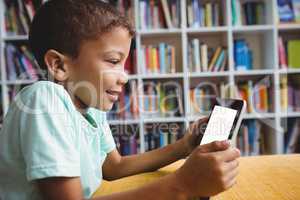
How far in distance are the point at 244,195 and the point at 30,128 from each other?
41cm

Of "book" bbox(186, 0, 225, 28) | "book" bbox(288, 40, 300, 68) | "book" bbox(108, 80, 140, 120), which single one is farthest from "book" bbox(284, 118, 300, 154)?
"book" bbox(108, 80, 140, 120)

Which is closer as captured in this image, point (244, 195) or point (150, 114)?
point (244, 195)

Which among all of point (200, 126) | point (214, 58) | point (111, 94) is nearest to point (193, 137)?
point (200, 126)

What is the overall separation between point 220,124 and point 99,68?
289 millimetres

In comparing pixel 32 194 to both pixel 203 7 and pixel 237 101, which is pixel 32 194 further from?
pixel 203 7

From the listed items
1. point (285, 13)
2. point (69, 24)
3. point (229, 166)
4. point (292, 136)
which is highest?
point (285, 13)

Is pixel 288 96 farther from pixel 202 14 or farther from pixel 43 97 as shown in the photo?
pixel 43 97

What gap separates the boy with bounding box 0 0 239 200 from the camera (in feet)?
1.40

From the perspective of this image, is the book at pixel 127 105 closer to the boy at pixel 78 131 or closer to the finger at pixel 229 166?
the boy at pixel 78 131

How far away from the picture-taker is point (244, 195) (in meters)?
0.59

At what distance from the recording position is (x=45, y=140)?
45cm

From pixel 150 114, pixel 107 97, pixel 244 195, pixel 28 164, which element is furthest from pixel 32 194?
pixel 150 114

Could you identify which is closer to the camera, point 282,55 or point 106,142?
point 106,142

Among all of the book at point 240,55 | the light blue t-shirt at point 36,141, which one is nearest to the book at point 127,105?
the book at point 240,55
